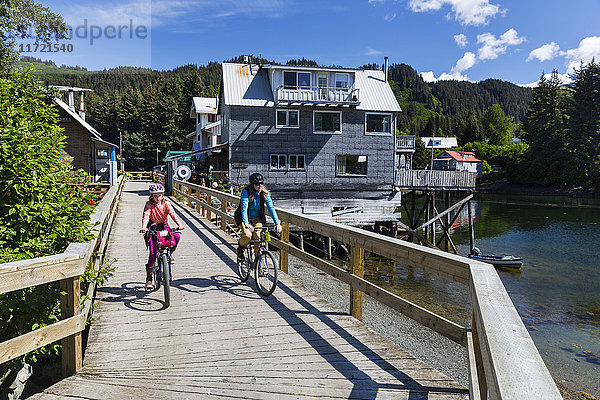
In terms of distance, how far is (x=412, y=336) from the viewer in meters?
10.6

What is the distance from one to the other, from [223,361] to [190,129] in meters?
82.4

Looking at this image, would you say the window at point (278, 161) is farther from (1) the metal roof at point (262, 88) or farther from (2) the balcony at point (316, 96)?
(2) the balcony at point (316, 96)

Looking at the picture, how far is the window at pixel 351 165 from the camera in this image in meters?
30.9

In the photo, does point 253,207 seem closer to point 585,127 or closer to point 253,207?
point 253,207

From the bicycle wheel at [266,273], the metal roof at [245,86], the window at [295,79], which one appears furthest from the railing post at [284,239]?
the window at [295,79]

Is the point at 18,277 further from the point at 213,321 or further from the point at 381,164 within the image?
the point at 381,164

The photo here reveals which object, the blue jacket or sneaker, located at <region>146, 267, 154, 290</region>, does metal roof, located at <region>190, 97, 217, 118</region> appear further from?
sneaker, located at <region>146, 267, 154, 290</region>

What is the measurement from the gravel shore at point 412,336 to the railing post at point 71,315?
18.4 ft

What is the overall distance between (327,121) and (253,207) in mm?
24551

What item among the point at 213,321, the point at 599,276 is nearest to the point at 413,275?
the point at 599,276

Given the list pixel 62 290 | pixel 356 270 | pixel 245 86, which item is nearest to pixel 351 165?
pixel 245 86

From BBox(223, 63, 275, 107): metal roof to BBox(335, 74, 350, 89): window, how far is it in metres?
4.45

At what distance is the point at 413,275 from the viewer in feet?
68.7

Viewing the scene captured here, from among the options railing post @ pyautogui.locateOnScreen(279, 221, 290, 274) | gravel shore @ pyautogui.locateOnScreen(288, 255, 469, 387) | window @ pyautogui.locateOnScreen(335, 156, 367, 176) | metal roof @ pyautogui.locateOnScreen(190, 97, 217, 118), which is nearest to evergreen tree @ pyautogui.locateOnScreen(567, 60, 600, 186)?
window @ pyautogui.locateOnScreen(335, 156, 367, 176)
